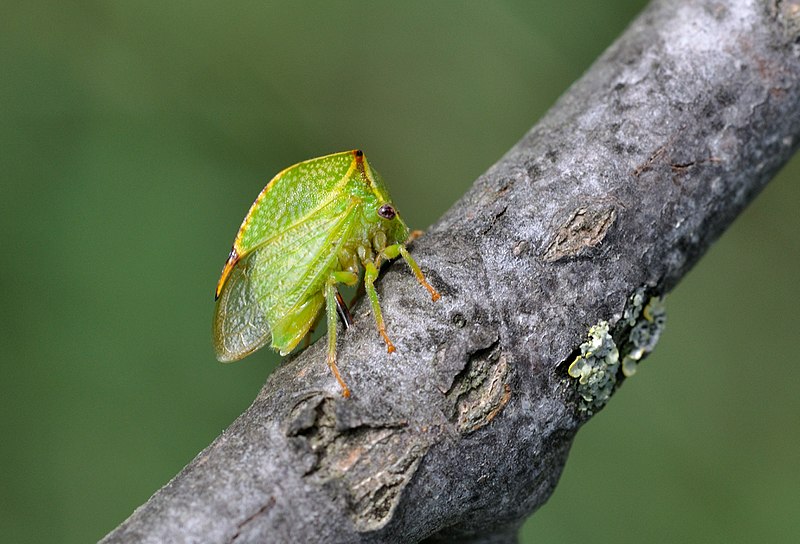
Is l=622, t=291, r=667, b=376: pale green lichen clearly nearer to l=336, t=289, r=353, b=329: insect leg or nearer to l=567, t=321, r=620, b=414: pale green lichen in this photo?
l=567, t=321, r=620, b=414: pale green lichen

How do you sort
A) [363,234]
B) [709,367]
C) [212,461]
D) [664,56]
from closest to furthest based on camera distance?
[212,461], [664,56], [363,234], [709,367]

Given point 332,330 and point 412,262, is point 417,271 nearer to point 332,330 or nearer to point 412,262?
point 412,262

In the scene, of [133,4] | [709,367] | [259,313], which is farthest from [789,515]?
[133,4]

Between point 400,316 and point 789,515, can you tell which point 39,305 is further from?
point 789,515

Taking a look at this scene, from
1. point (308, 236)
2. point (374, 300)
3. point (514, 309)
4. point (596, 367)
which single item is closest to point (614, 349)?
point (596, 367)

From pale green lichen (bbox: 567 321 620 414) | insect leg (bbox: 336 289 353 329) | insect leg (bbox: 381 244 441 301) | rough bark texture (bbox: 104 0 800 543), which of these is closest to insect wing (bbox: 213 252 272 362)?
insect leg (bbox: 336 289 353 329)

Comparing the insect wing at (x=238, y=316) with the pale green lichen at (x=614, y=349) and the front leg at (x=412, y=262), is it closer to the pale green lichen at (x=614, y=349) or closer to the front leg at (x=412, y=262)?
the front leg at (x=412, y=262)

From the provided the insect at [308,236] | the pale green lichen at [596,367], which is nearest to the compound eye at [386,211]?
the insect at [308,236]
